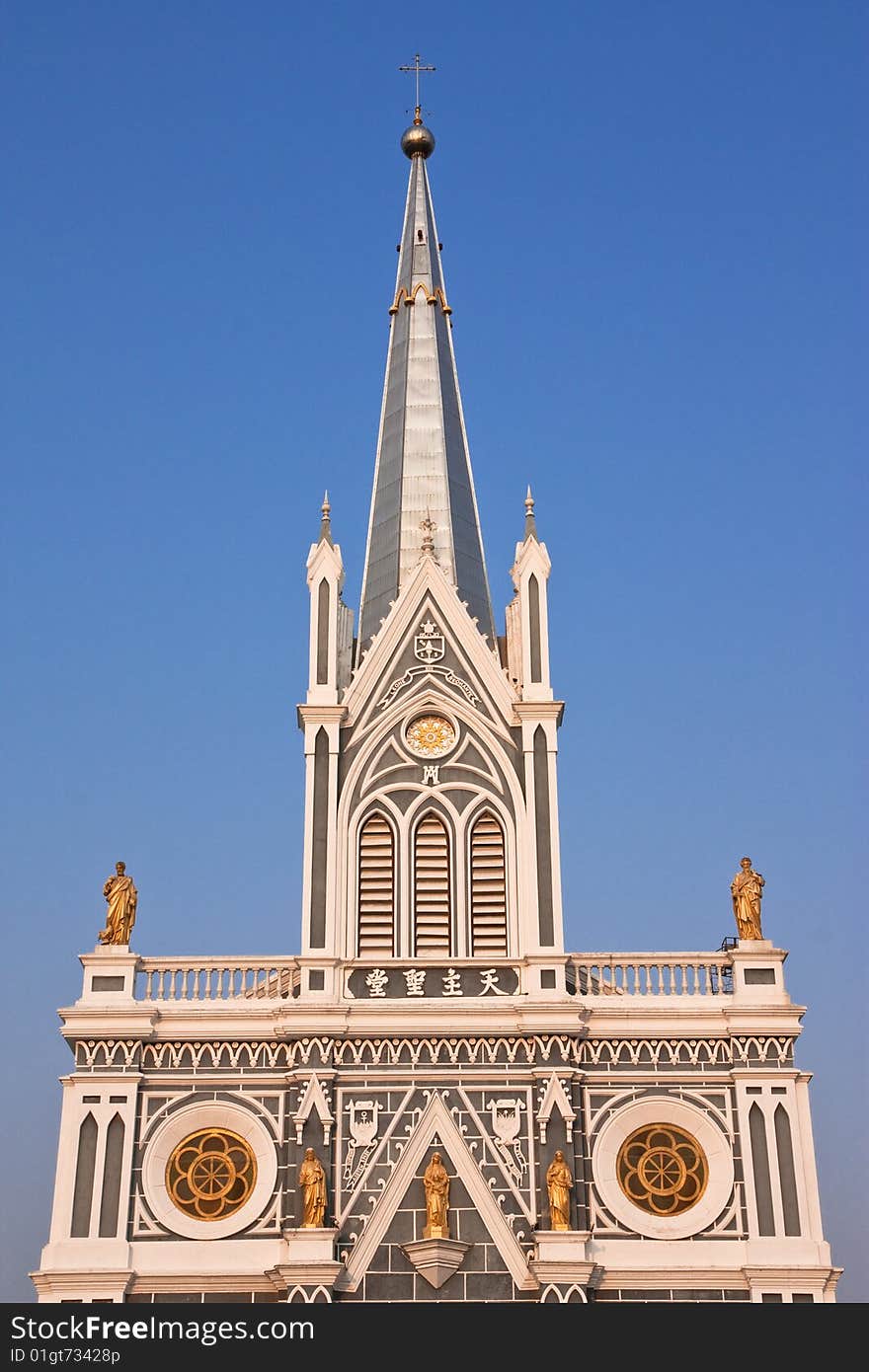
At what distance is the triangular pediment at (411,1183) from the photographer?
2781 cm

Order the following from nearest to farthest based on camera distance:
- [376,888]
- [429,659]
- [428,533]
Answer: [376,888]
[429,659]
[428,533]

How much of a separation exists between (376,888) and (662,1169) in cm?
638

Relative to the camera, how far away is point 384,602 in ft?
114

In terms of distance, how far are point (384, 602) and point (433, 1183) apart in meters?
11.2

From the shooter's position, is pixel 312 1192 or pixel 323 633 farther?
pixel 323 633

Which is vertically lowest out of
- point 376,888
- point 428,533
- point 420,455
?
point 376,888

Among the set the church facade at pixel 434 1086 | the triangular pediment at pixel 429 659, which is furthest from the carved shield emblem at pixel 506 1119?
the triangular pediment at pixel 429 659

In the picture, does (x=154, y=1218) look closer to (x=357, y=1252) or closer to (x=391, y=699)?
(x=357, y=1252)

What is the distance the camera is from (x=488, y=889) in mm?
31125

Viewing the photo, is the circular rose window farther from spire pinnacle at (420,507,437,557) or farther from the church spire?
spire pinnacle at (420,507,437,557)

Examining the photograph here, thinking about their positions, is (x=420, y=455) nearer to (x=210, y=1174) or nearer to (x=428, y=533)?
(x=428, y=533)

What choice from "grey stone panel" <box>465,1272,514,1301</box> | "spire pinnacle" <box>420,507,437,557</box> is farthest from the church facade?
"spire pinnacle" <box>420,507,437,557</box>

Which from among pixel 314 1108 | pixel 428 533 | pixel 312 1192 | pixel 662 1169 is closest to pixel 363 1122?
pixel 314 1108
